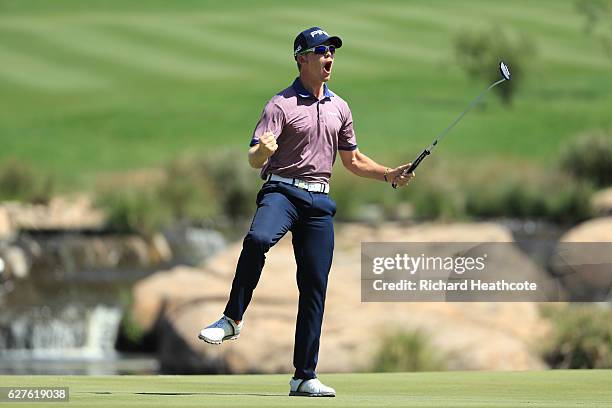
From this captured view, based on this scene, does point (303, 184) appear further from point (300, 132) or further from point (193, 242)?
point (193, 242)

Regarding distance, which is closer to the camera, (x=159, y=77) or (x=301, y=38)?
A: (x=301, y=38)

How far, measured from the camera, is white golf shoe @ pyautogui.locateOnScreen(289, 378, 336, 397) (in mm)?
8289

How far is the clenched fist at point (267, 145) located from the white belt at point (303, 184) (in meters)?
0.37

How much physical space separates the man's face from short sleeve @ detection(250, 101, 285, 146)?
311 mm

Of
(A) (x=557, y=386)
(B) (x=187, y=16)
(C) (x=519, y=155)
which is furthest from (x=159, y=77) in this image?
(A) (x=557, y=386)

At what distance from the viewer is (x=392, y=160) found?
35.4m

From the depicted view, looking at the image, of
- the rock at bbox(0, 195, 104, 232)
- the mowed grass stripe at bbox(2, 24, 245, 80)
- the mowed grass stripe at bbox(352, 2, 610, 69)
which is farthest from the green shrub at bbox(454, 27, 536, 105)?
the rock at bbox(0, 195, 104, 232)

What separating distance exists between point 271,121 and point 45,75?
162 ft

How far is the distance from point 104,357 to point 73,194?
11.6 m

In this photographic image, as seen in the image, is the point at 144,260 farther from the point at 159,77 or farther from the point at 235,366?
the point at 159,77

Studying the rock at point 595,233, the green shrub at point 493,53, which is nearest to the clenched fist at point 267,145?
the rock at point 595,233

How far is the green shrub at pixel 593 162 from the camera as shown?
3309 cm

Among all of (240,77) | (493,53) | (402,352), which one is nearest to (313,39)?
(402,352)

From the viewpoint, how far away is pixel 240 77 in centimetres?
6031
